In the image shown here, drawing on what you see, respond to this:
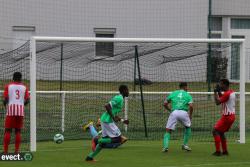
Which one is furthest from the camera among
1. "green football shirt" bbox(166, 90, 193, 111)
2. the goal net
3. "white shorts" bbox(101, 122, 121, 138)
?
the goal net

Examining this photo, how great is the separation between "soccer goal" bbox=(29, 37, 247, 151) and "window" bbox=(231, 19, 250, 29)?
12.9m

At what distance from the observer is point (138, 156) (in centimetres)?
1788

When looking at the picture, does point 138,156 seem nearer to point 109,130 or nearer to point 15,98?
point 109,130

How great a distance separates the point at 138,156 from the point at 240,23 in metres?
23.8

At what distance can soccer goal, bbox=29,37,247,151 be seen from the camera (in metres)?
23.2

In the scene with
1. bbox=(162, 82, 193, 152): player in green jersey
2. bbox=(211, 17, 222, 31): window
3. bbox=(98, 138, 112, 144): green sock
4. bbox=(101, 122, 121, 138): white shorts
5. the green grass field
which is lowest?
the green grass field

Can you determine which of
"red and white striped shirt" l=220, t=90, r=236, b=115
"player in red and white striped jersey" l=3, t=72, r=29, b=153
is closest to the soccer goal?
"red and white striped shirt" l=220, t=90, r=236, b=115

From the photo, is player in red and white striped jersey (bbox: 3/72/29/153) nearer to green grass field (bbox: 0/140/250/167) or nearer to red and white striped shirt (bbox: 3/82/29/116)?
red and white striped shirt (bbox: 3/82/29/116)

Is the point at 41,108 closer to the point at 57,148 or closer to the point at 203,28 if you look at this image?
the point at 57,148

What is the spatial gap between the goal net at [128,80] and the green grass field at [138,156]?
1.57 meters

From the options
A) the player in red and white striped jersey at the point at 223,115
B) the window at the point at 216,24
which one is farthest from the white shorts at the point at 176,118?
the window at the point at 216,24

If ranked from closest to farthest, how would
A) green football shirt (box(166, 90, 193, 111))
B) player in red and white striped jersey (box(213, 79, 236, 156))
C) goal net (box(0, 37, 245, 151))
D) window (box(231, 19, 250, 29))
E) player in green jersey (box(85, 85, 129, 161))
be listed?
player in green jersey (box(85, 85, 129, 161)) < player in red and white striped jersey (box(213, 79, 236, 156)) < green football shirt (box(166, 90, 193, 111)) < goal net (box(0, 37, 245, 151)) < window (box(231, 19, 250, 29))

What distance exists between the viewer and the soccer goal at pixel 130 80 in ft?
76.2

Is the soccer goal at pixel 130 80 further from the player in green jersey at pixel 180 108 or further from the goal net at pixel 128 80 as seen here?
the player in green jersey at pixel 180 108
